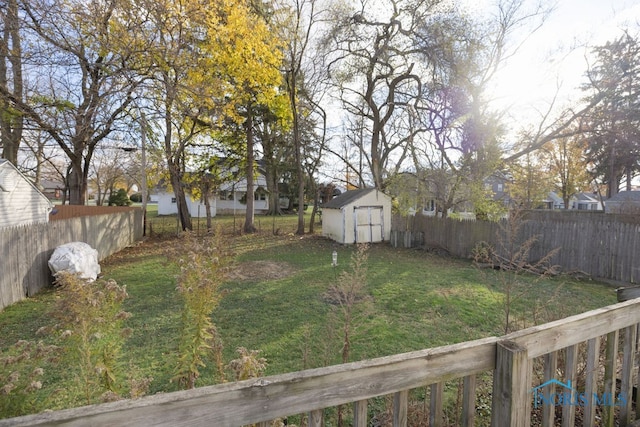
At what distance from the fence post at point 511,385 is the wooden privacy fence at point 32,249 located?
7966mm

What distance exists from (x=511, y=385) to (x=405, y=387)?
544 mm

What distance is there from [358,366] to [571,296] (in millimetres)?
7744

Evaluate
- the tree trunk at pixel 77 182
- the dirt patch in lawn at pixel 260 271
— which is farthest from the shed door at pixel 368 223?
the tree trunk at pixel 77 182

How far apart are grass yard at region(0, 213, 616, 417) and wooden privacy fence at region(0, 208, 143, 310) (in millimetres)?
364

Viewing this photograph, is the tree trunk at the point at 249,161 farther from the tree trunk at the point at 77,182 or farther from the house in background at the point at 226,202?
the house in background at the point at 226,202

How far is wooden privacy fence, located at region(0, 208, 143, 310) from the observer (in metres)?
6.15

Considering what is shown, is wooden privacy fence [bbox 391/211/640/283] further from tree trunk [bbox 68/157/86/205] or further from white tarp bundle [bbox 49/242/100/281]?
tree trunk [bbox 68/157/86/205]

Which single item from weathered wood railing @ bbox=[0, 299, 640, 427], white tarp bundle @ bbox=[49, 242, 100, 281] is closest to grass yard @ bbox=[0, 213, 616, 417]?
white tarp bundle @ bbox=[49, 242, 100, 281]

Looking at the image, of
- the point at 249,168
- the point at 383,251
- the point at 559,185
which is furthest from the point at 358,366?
the point at 559,185

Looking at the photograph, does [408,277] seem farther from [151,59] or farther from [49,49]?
[49,49]

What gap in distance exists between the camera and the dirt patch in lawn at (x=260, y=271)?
27.1 ft

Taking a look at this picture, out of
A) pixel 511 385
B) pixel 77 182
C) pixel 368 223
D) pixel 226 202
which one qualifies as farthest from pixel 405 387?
pixel 226 202

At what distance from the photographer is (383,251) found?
12586mm

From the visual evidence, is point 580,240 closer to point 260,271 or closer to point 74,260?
point 260,271
